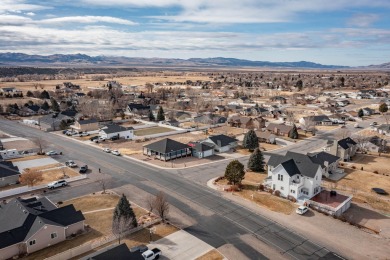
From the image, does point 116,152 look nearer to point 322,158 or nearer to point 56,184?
point 56,184

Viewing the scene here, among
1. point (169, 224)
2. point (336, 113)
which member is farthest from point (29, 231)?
point (336, 113)

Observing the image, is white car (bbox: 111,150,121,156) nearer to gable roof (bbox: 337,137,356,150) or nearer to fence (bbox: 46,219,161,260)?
fence (bbox: 46,219,161,260)

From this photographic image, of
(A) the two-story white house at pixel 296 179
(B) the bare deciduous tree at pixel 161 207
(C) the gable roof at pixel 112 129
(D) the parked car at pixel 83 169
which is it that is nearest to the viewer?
(B) the bare deciduous tree at pixel 161 207

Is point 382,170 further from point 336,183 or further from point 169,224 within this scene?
point 169,224

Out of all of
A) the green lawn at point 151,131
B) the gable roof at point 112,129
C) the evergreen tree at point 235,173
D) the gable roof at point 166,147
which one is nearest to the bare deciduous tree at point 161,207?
the evergreen tree at point 235,173

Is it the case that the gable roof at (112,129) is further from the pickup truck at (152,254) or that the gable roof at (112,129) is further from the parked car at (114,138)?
the pickup truck at (152,254)

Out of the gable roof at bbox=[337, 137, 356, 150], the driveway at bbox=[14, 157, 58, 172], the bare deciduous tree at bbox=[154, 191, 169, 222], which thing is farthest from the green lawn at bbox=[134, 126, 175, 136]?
the bare deciduous tree at bbox=[154, 191, 169, 222]
